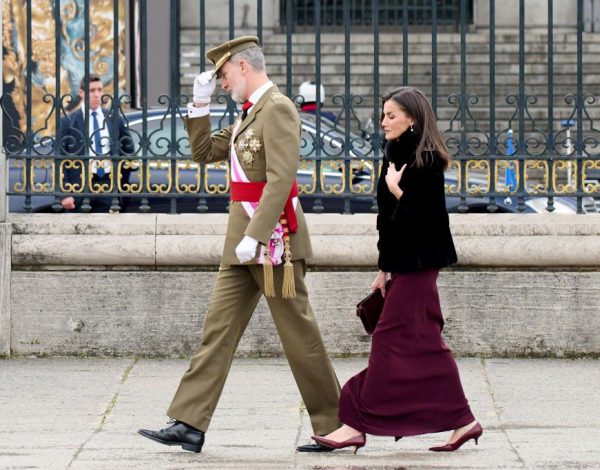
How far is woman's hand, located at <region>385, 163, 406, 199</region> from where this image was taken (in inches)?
267

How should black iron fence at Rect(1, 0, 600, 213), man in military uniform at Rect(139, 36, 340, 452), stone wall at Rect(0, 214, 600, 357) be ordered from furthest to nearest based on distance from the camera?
1. black iron fence at Rect(1, 0, 600, 213)
2. stone wall at Rect(0, 214, 600, 357)
3. man in military uniform at Rect(139, 36, 340, 452)

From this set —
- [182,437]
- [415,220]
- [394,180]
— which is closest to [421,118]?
[394,180]

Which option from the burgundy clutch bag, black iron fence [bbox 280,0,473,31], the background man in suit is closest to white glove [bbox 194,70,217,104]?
the burgundy clutch bag

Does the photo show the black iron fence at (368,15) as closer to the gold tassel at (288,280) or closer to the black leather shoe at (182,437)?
the gold tassel at (288,280)

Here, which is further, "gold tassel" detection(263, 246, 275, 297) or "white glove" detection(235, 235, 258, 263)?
"gold tassel" detection(263, 246, 275, 297)

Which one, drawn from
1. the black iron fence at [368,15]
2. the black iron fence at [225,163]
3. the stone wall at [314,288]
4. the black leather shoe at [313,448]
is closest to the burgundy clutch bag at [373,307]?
the black leather shoe at [313,448]

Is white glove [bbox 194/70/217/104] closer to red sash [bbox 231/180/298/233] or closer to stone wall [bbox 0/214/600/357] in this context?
red sash [bbox 231/180/298/233]

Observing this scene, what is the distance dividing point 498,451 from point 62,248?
3378mm

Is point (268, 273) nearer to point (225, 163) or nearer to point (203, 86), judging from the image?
point (203, 86)

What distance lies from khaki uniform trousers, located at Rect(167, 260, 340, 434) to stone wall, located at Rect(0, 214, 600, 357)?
2.27m

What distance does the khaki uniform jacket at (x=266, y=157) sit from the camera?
6723 mm

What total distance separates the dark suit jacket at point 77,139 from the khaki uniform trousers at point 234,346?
8.74 ft

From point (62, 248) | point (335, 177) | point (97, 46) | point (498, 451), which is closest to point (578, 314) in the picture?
point (335, 177)

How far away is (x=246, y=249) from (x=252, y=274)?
1.20ft
